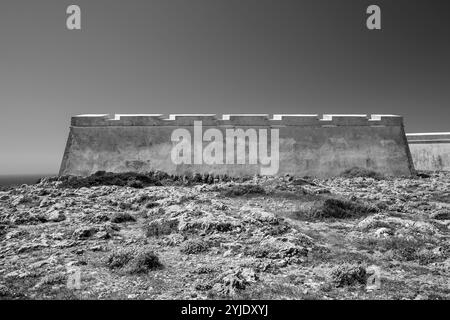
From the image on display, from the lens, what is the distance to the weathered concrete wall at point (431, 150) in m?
25.7

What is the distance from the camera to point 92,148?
798 inches

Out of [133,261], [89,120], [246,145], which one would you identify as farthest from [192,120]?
[133,261]

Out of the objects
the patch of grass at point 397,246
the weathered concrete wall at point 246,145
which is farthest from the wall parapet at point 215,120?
the patch of grass at point 397,246

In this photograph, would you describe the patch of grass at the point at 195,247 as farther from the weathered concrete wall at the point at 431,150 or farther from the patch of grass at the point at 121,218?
the weathered concrete wall at the point at 431,150

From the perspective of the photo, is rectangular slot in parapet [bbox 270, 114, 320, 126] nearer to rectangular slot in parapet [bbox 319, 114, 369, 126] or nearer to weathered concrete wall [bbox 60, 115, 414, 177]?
weathered concrete wall [bbox 60, 115, 414, 177]

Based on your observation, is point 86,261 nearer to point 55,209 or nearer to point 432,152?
point 55,209

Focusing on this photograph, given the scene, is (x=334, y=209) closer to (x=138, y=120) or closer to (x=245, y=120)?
(x=245, y=120)

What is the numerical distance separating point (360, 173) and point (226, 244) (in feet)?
41.3

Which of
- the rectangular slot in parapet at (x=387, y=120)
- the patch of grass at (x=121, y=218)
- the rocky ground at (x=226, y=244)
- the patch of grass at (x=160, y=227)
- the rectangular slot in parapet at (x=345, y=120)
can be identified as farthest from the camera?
the rectangular slot in parapet at (x=387, y=120)

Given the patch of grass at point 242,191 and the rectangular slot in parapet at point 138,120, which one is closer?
the patch of grass at point 242,191

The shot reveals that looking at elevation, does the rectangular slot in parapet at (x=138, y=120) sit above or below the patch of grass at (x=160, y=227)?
above

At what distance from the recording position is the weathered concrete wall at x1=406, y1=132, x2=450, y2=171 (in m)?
25.7

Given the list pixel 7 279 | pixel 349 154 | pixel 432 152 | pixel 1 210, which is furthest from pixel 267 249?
pixel 432 152

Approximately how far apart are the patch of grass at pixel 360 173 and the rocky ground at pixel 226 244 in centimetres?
361
